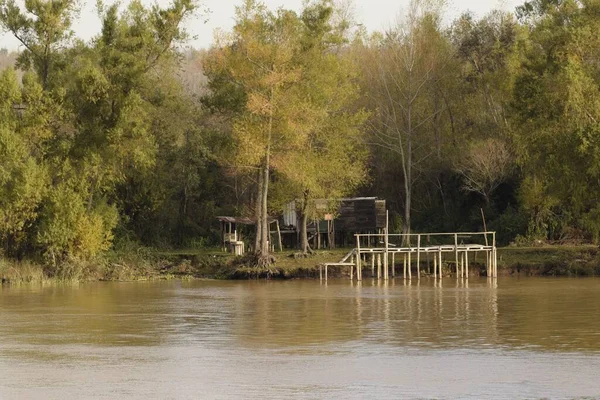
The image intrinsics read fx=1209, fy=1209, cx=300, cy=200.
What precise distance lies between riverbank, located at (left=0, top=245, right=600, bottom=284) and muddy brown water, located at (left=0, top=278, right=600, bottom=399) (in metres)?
3.35

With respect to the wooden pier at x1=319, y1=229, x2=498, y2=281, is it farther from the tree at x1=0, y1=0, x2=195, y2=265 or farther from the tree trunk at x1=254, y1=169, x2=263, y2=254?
the tree at x1=0, y1=0, x2=195, y2=265

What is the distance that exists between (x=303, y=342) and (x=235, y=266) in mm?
23839

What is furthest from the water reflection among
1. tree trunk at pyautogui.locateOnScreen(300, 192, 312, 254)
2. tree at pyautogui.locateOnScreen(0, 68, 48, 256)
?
tree trunk at pyautogui.locateOnScreen(300, 192, 312, 254)

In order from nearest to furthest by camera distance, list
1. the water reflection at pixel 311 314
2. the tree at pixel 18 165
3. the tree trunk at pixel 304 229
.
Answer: the water reflection at pixel 311 314 → the tree at pixel 18 165 → the tree trunk at pixel 304 229

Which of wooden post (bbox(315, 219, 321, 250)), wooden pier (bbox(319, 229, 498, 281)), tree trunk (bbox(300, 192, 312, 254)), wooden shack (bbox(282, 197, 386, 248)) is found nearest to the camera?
wooden pier (bbox(319, 229, 498, 281))

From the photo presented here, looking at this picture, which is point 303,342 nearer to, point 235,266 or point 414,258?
point 235,266

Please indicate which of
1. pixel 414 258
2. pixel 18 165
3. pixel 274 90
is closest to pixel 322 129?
pixel 274 90

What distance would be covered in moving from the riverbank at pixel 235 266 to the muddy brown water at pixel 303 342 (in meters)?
3.35

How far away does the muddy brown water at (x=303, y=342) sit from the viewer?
72.3 feet

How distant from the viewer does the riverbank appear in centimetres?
5038

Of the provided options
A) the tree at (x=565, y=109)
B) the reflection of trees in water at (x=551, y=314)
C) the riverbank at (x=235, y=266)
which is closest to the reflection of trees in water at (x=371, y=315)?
the reflection of trees in water at (x=551, y=314)

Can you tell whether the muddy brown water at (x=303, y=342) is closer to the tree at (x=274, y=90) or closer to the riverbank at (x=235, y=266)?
the riverbank at (x=235, y=266)

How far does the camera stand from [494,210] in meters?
60.3

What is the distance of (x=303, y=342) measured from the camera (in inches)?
1144
